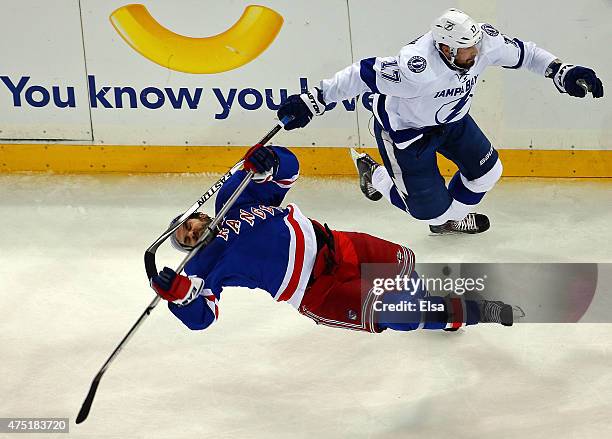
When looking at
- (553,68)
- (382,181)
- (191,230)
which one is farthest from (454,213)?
(191,230)

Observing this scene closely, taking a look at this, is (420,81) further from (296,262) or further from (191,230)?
(191,230)

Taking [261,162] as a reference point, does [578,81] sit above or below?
above

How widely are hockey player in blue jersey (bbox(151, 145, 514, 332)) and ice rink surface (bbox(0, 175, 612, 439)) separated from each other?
326 mm

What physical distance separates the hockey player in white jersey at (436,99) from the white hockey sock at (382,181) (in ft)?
0.10

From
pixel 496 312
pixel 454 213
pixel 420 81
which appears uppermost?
pixel 420 81

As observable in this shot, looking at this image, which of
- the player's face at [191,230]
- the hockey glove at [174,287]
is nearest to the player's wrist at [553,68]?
the player's face at [191,230]

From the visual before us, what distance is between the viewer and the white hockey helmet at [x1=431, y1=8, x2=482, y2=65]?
3602mm

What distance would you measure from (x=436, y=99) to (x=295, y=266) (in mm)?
1035

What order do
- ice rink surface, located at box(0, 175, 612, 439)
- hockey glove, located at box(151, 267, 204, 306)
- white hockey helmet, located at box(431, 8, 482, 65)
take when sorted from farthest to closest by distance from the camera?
white hockey helmet, located at box(431, 8, 482, 65)
ice rink surface, located at box(0, 175, 612, 439)
hockey glove, located at box(151, 267, 204, 306)

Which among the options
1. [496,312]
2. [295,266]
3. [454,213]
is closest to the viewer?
[295,266]

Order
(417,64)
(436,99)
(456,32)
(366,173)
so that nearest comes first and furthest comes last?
(456,32), (417,64), (436,99), (366,173)

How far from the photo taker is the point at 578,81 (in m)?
3.79

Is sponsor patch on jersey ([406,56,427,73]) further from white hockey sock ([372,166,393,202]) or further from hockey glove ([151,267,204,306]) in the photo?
hockey glove ([151,267,204,306])

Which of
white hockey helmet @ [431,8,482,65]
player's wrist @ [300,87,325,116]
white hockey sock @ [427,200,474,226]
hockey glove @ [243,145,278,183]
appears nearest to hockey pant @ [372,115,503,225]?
white hockey sock @ [427,200,474,226]
